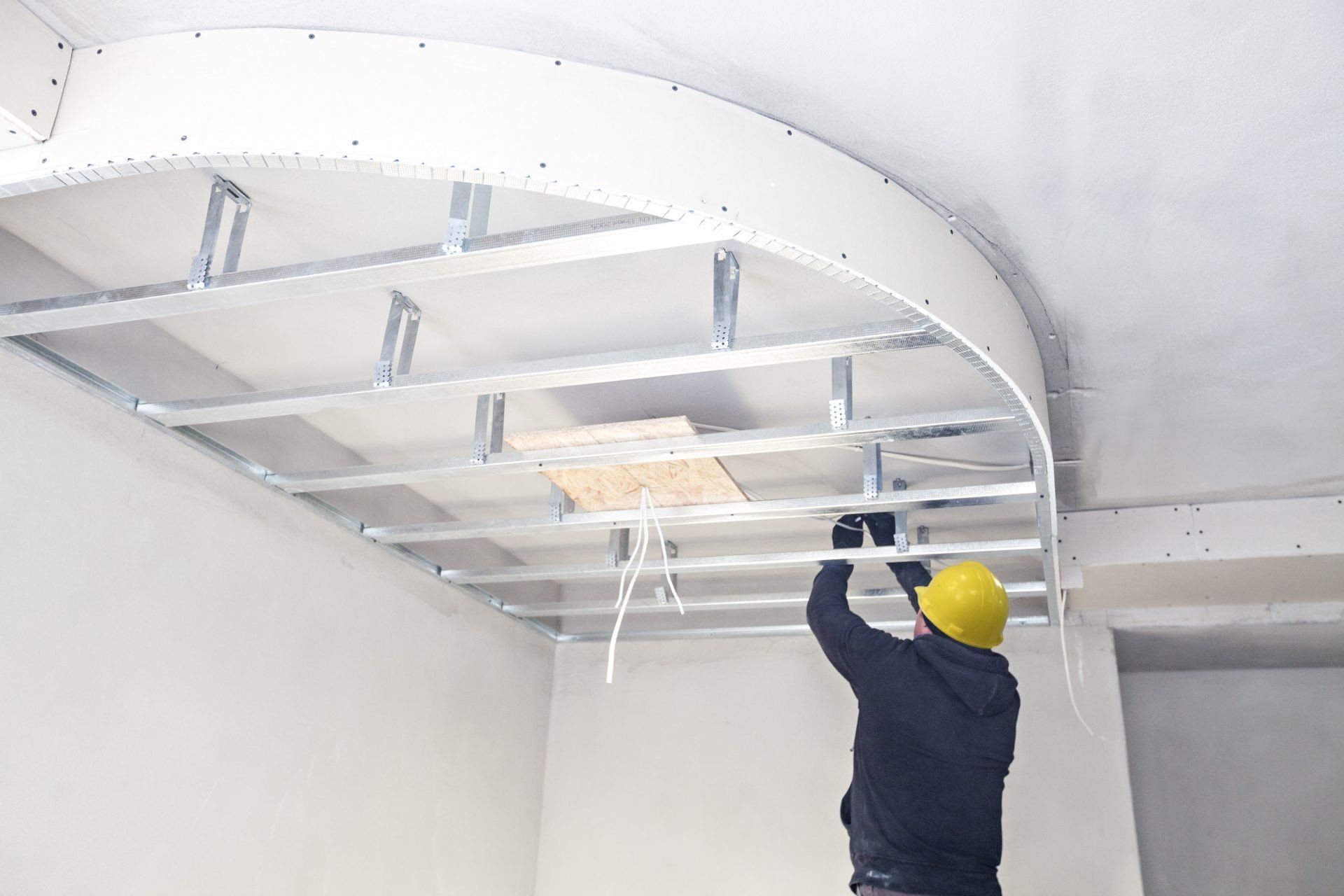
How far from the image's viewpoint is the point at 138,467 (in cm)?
314

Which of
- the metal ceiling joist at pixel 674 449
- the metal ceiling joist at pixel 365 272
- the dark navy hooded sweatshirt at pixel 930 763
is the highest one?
the metal ceiling joist at pixel 365 272

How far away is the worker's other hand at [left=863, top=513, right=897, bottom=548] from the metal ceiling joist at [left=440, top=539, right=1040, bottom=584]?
71 millimetres

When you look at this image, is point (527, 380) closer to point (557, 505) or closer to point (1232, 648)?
point (557, 505)

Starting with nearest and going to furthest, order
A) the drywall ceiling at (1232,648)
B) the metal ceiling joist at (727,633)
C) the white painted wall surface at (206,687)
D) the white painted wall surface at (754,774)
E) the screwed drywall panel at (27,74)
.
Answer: the screwed drywall panel at (27,74), the white painted wall surface at (206,687), the white painted wall surface at (754,774), the drywall ceiling at (1232,648), the metal ceiling joist at (727,633)

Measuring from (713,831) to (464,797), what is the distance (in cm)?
118

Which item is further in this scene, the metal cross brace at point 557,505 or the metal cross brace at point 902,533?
the metal cross brace at point 557,505

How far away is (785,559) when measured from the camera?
3805 mm

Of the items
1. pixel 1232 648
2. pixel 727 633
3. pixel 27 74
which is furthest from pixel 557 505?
pixel 1232 648

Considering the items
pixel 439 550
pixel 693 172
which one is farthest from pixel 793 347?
pixel 439 550

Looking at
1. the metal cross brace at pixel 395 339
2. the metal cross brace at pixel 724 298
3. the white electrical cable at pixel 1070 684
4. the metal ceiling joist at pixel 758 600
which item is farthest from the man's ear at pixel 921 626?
the metal cross brace at pixel 395 339

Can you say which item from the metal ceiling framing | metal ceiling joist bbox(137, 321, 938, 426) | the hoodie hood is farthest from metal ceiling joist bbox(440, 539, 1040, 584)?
metal ceiling joist bbox(137, 321, 938, 426)

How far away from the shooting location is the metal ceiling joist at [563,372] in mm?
2486

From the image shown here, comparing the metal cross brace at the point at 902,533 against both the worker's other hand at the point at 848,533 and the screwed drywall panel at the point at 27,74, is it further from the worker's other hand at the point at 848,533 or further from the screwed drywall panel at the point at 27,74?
the screwed drywall panel at the point at 27,74

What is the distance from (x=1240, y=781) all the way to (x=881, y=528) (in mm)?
2714
